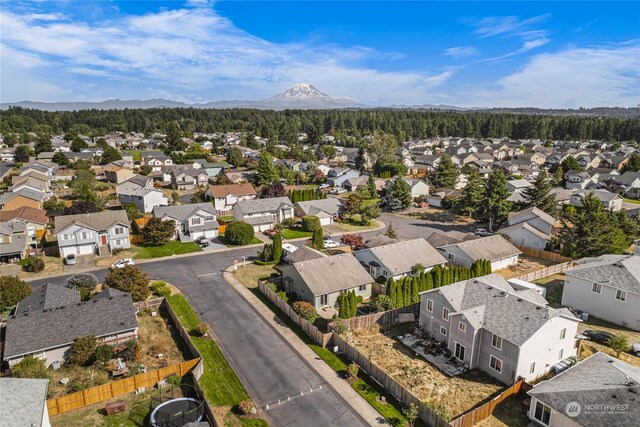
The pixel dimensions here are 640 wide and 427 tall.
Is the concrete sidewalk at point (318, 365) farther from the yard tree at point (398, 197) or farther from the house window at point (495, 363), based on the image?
the yard tree at point (398, 197)

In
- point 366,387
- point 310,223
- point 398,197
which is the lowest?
point 366,387

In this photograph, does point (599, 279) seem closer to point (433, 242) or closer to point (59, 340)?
point (433, 242)

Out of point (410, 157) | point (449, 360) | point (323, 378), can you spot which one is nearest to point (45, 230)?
point (323, 378)

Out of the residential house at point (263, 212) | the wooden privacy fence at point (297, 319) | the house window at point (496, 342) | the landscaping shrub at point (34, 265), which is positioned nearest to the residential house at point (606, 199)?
the residential house at point (263, 212)

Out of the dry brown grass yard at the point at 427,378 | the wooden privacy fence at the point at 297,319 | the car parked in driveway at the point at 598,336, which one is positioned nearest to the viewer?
the dry brown grass yard at the point at 427,378

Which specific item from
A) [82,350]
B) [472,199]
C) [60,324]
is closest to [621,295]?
[472,199]

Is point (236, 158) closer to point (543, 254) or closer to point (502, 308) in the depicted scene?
point (543, 254)

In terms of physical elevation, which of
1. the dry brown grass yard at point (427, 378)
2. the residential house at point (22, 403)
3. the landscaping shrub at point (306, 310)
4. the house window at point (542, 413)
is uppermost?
the residential house at point (22, 403)
